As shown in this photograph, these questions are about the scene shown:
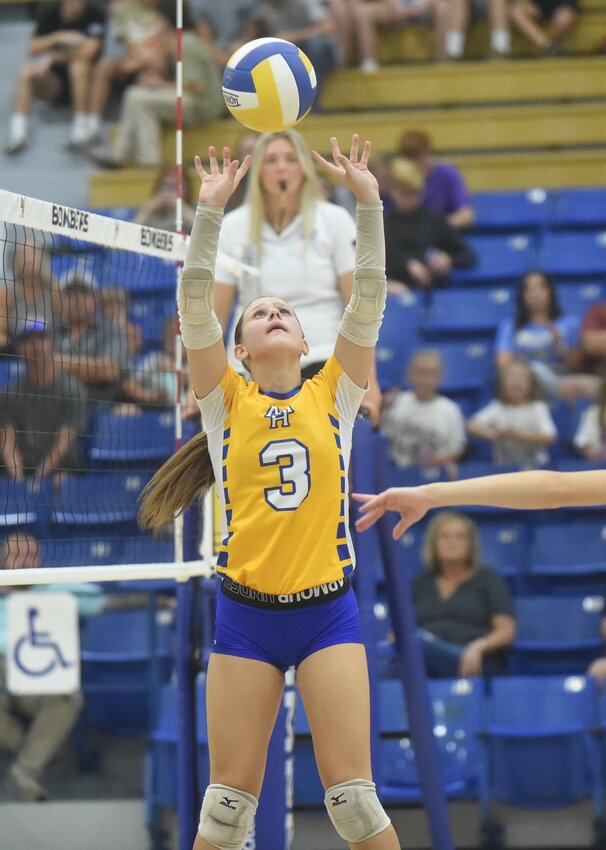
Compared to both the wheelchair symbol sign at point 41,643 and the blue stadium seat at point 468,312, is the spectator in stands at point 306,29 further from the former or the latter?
the wheelchair symbol sign at point 41,643

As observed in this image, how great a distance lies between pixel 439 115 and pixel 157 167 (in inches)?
108

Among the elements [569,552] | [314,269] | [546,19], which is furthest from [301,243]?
[546,19]

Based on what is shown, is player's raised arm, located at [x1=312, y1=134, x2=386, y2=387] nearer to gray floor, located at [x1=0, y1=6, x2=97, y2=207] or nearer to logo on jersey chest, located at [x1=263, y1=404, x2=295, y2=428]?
logo on jersey chest, located at [x1=263, y1=404, x2=295, y2=428]

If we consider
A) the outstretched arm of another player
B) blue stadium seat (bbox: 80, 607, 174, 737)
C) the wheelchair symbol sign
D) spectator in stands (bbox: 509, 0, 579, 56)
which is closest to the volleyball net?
blue stadium seat (bbox: 80, 607, 174, 737)

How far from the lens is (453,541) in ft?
26.1

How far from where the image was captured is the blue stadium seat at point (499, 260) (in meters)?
11.1

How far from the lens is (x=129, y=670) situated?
7.93 m

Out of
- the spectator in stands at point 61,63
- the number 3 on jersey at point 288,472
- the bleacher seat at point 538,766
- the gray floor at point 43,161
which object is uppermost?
the spectator in stands at point 61,63

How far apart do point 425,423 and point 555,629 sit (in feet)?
6.04

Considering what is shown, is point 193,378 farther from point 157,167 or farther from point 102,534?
point 157,167

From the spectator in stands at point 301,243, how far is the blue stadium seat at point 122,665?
2596mm

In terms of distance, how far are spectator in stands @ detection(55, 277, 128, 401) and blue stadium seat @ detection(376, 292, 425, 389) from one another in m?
2.18

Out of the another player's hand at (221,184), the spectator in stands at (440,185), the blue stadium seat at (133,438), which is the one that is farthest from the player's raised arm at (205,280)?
the spectator in stands at (440,185)

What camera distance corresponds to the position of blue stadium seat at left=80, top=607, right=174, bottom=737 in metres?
7.88
